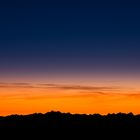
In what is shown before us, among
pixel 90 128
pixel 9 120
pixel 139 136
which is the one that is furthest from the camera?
pixel 9 120

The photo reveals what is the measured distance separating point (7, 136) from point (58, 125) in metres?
7.41

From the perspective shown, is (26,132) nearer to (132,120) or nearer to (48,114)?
(48,114)

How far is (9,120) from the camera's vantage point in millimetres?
71000

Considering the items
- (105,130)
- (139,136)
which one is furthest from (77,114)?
(139,136)

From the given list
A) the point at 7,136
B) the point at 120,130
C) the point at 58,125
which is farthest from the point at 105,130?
the point at 7,136

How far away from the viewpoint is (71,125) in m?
66.9

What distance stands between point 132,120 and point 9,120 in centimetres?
1679

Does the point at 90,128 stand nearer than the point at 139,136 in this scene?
No

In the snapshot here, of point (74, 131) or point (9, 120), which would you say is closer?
point (74, 131)

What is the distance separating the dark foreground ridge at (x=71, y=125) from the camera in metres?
63.5

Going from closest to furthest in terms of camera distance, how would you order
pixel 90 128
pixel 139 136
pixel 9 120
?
1. pixel 139 136
2. pixel 90 128
3. pixel 9 120

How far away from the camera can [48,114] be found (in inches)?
2815

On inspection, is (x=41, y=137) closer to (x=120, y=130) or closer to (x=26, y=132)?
(x=26, y=132)

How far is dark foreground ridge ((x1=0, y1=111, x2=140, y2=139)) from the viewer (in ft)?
208
